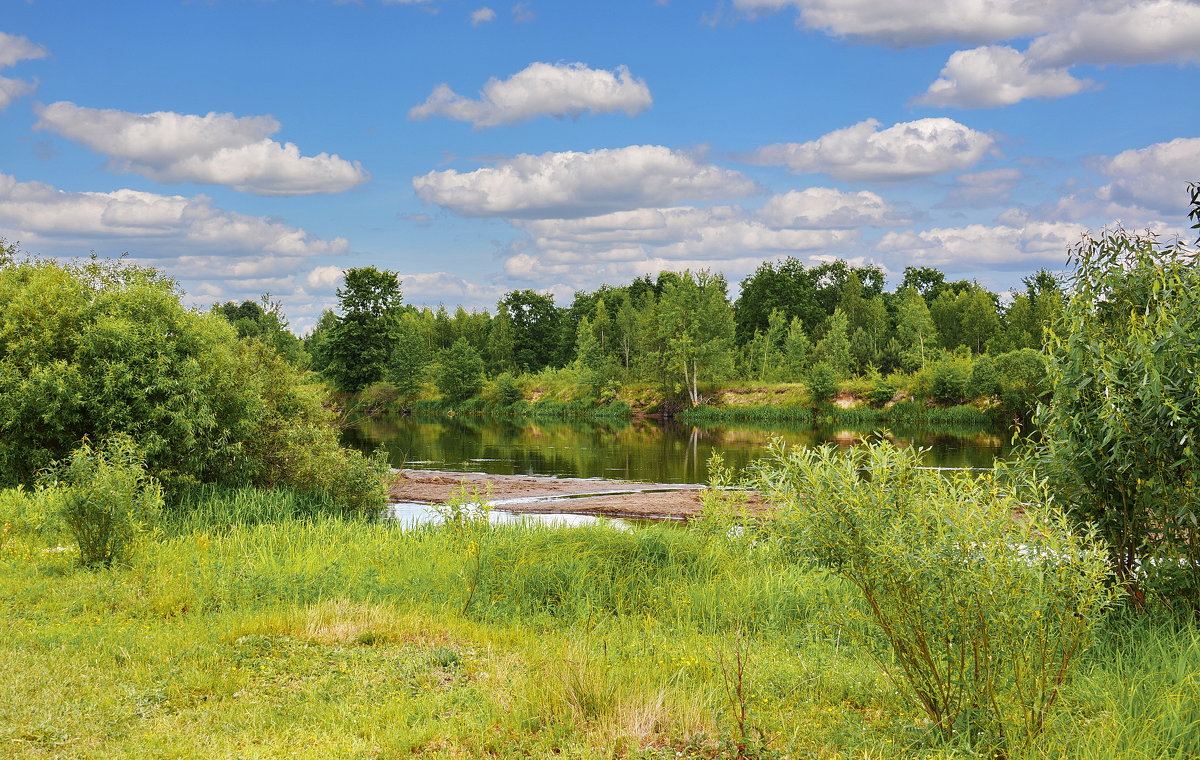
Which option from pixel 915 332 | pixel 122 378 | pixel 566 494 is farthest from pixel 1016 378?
pixel 122 378

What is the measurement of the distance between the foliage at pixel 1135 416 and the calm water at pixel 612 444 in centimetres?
1723

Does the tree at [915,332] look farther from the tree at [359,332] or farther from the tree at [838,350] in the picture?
the tree at [359,332]

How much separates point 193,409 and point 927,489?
13.8 m

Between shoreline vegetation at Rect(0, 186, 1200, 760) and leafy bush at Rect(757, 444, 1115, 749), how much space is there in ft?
0.07

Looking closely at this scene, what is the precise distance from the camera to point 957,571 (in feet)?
14.9

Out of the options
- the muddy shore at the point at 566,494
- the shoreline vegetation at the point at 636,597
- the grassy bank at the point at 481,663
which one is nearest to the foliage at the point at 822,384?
the muddy shore at the point at 566,494

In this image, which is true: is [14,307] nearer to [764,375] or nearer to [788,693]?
[788,693]

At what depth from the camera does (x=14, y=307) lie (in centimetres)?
1548

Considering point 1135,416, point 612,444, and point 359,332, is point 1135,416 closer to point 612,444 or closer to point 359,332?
point 612,444

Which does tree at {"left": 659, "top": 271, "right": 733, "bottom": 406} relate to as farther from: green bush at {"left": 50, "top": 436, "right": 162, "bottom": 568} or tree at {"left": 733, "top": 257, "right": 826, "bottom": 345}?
green bush at {"left": 50, "top": 436, "right": 162, "bottom": 568}

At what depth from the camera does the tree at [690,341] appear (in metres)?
70.5

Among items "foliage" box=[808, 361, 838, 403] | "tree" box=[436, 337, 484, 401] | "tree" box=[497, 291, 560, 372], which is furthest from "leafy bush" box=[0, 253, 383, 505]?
"tree" box=[497, 291, 560, 372]

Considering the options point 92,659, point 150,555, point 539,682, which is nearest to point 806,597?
point 539,682

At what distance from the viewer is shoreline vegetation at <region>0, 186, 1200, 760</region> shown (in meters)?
4.80
